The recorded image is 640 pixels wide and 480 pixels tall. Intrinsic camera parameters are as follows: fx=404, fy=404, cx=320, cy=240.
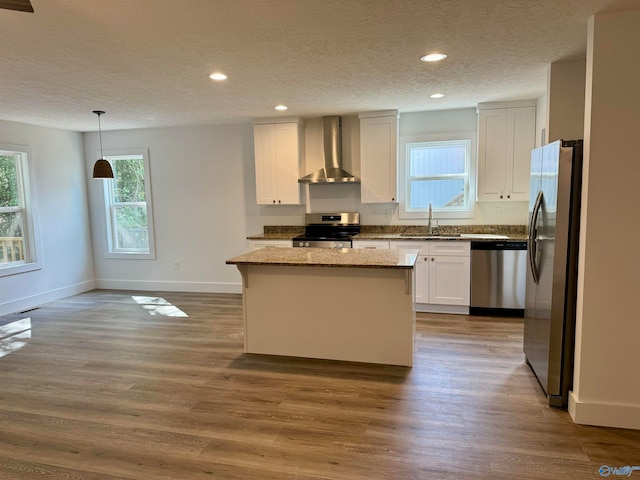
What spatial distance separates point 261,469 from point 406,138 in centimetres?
419

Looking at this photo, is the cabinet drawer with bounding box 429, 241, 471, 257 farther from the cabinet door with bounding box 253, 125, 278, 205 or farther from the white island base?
the cabinet door with bounding box 253, 125, 278, 205

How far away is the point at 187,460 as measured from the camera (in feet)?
7.18

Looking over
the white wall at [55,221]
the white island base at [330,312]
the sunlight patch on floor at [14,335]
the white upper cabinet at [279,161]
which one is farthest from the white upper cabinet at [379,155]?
the white wall at [55,221]

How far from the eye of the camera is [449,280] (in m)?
4.61

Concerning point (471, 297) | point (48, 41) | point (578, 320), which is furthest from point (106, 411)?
point (471, 297)

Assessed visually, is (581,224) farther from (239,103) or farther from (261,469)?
(239,103)

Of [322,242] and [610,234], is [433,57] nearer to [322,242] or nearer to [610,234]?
[610,234]

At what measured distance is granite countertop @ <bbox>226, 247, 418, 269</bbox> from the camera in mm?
3018

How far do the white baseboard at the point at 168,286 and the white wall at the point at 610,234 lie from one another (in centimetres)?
448

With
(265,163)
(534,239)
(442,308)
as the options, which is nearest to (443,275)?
(442,308)

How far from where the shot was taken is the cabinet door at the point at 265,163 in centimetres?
529

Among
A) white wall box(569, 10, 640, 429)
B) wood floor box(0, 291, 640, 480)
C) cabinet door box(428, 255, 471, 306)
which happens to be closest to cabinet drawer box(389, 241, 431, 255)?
cabinet door box(428, 255, 471, 306)

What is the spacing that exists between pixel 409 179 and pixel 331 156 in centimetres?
106

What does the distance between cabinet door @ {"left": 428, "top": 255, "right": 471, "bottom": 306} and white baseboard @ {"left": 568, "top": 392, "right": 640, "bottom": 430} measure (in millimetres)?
2166
